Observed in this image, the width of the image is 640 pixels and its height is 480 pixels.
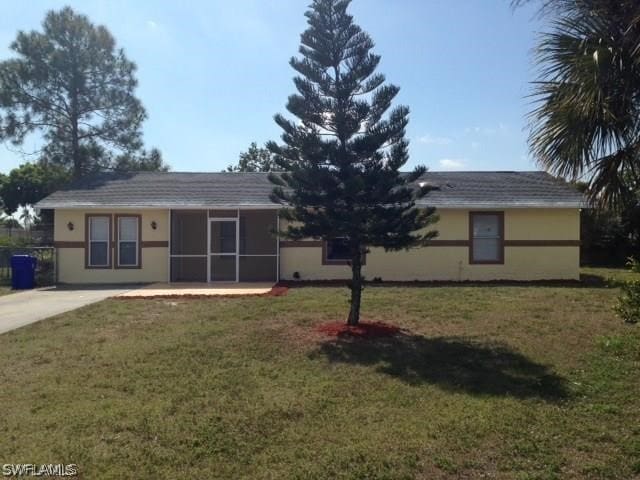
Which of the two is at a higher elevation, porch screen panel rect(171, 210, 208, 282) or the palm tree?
the palm tree

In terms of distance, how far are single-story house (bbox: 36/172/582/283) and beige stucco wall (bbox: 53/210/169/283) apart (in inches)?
1.2

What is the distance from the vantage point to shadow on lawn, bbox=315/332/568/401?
6613mm

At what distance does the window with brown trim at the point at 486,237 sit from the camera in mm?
18656

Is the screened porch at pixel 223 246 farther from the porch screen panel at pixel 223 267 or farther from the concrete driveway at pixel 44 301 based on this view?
the concrete driveway at pixel 44 301

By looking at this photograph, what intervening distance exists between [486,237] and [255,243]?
7304mm

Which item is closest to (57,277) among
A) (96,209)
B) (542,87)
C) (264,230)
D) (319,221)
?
(96,209)

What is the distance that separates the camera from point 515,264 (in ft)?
61.0

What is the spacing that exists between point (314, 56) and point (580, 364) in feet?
19.7

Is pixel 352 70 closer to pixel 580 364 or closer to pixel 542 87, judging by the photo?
pixel 542 87

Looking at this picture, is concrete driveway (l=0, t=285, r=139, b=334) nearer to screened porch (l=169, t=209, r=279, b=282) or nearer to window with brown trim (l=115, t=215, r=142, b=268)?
window with brown trim (l=115, t=215, r=142, b=268)

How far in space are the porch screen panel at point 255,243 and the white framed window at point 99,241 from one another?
4.13 meters

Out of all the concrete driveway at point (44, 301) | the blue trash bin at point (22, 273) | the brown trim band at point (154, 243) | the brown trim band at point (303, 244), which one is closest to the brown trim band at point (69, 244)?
the blue trash bin at point (22, 273)

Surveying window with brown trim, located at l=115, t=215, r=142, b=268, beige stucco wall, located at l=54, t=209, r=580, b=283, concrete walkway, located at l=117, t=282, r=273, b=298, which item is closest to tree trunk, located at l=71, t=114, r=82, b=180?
window with brown trim, located at l=115, t=215, r=142, b=268

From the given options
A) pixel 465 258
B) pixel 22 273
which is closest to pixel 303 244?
pixel 465 258
